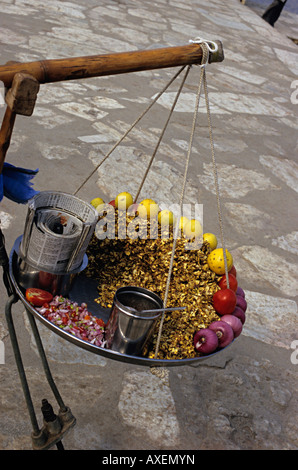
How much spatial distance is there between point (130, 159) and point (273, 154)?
5.89ft

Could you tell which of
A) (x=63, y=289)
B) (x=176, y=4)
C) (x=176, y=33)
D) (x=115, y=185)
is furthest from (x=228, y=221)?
(x=176, y=4)

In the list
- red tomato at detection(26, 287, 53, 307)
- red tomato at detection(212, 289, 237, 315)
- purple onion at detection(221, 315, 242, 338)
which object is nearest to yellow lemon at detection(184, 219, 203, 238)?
red tomato at detection(212, 289, 237, 315)

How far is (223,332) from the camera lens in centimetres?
167

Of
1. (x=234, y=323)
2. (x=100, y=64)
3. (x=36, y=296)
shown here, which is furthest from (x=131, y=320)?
(x=100, y=64)

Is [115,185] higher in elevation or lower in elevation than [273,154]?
lower

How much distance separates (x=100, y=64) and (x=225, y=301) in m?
0.99

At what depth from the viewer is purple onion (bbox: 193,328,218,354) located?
5.33 ft

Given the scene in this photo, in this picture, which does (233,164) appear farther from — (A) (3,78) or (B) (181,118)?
(A) (3,78)

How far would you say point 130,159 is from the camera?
4.30 metres

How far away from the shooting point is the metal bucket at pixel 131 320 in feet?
5.02

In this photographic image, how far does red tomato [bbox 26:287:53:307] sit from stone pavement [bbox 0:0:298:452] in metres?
0.82

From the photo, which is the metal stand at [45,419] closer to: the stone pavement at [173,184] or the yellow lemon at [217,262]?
the stone pavement at [173,184]

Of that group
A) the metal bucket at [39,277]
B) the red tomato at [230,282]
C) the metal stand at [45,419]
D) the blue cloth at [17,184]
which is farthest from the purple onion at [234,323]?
the blue cloth at [17,184]

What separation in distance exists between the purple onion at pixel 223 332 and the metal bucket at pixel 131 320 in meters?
0.24
